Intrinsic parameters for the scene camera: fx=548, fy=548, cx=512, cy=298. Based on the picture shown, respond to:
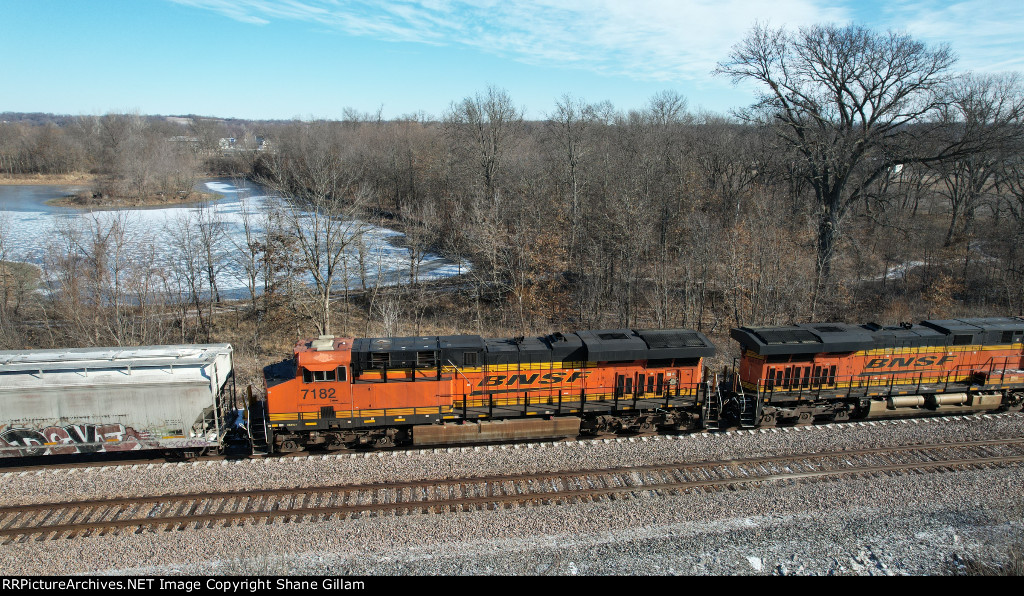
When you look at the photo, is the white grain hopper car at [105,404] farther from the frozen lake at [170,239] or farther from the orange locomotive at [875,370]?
the orange locomotive at [875,370]

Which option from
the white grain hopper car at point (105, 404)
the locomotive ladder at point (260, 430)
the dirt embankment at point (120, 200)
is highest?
the dirt embankment at point (120, 200)

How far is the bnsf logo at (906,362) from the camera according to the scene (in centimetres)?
1655

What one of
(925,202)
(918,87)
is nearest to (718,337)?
(918,87)

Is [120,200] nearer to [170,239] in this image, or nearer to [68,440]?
[170,239]

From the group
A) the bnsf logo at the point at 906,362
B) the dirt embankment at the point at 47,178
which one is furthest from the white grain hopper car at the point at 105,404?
the dirt embankment at the point at 47,178

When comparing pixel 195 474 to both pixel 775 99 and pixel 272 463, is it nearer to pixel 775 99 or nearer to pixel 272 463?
pixel 272 463

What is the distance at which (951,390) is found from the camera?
1711cm

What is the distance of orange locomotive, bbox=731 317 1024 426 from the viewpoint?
1588cm

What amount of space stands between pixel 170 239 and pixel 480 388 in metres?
38.4

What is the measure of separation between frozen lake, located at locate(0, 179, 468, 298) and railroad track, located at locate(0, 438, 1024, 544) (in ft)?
52.4

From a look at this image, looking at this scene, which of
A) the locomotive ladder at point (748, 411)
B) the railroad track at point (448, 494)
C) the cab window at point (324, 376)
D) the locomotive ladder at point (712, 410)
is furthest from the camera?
the locomotive ladder at point (748, 411)

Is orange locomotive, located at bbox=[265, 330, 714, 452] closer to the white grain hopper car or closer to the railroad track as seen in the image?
the white grain hopper car

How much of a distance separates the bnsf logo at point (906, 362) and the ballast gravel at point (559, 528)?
3.80 meters
